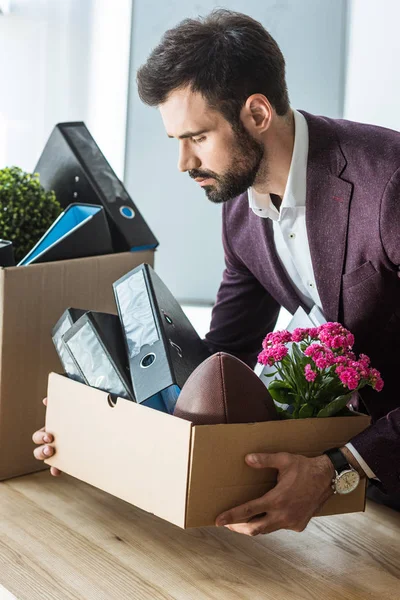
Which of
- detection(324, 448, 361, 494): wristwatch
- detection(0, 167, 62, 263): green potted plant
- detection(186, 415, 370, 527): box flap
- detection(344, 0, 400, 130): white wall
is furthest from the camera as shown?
detection(344, 0, 400, 130): white wall

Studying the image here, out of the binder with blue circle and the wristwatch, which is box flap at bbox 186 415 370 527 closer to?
the wristwatch

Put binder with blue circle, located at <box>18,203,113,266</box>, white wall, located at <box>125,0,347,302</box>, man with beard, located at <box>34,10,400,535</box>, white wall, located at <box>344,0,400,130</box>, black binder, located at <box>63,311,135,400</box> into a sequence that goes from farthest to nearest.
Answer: white wall, located at <box>125,0,347,302</box> < white wall, located at <box>344,0,400,130</box> < binder with blue circle, located at <box>18,203,113,266</box> < man with beard, located at <box>34,10,400,535</box> < black binder, located at <box>63,311,135,400</box>

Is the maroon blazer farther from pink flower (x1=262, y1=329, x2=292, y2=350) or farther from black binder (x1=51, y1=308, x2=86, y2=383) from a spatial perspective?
black binder (x1=51, y1=308, x2=86, y2=383)

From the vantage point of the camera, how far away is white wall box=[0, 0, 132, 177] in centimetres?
290

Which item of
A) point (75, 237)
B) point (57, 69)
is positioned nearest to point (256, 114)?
point (75, 237)

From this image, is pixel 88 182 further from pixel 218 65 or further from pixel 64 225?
pixel 218 65

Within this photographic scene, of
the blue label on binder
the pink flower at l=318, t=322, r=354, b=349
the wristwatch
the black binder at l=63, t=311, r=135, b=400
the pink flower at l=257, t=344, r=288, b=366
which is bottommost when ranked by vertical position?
the wristwatch

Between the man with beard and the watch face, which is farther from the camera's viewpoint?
the man with beard

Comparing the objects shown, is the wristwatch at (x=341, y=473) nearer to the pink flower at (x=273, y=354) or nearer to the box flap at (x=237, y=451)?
the box flap at (x=237, y=451)

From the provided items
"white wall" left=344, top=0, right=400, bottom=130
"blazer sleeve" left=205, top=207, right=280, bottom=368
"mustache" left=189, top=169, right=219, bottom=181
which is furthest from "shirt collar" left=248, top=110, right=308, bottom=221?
"white wall" left=344, top=0, right=400, bottom=130

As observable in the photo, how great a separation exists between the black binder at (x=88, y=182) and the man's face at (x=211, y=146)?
286 mm

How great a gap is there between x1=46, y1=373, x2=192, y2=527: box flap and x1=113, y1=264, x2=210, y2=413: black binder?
62mm

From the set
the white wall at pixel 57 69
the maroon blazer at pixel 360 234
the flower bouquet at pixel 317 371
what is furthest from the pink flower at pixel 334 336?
the white wall at pixel 57 69

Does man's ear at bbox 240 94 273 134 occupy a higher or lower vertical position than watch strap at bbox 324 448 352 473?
higher
